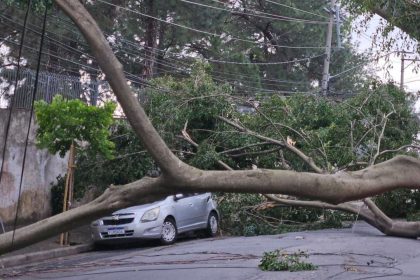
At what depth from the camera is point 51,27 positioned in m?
26.5

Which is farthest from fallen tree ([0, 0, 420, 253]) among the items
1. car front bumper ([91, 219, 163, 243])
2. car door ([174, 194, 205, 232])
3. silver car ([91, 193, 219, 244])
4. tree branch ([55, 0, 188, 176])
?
car door ([174, 194, 205, 232])

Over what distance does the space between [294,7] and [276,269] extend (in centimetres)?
2483

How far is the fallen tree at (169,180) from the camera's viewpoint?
6.47 meters

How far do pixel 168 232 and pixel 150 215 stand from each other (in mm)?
776

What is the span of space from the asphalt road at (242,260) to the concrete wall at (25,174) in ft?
11.6

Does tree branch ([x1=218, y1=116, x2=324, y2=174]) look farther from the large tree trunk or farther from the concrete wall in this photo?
the large tree trunk

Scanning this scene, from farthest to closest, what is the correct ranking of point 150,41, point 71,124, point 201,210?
1. point 150,41
2. point 201,210
3. point 71,124

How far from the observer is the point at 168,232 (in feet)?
62.6

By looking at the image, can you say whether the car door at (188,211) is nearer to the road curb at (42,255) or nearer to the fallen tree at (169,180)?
the road curb at (42,255)

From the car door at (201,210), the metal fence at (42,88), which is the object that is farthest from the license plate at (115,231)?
the metal fence at (42,88)

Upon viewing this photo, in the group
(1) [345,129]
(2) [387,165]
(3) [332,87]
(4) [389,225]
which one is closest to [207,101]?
(1) [345,129]

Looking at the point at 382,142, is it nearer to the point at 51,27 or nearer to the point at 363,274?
the point at 363,274

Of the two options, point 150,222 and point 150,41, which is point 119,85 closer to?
point 150,222

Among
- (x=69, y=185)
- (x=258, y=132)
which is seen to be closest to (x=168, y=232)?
(x=69, y=185)
